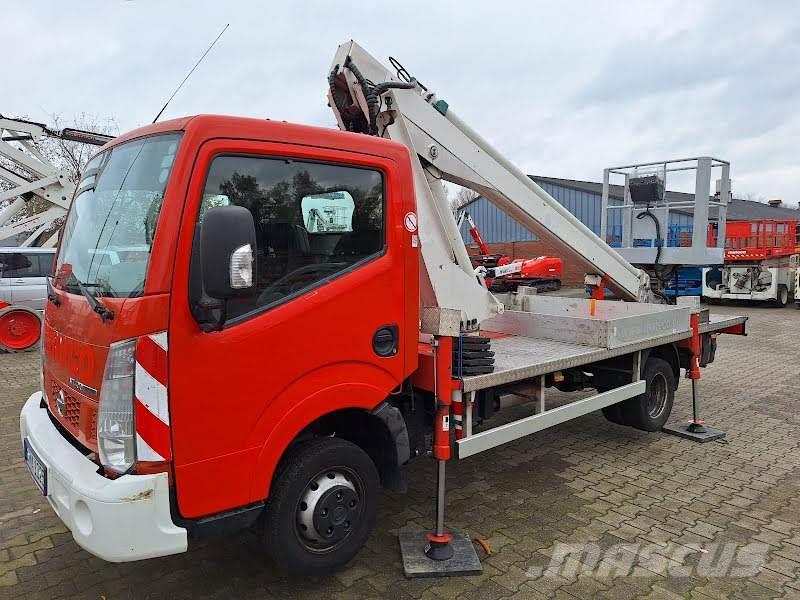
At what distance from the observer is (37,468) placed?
→ 2.90 metres

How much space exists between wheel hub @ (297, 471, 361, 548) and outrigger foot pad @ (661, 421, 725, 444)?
13.0ft

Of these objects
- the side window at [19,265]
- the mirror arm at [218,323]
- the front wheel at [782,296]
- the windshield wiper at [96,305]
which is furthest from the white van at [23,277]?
the front wheel at [782,296]

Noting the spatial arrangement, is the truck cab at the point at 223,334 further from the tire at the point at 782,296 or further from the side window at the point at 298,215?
the tire at the point at 782,296

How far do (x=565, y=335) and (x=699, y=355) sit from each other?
2116mm

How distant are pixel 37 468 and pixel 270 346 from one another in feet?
4.68

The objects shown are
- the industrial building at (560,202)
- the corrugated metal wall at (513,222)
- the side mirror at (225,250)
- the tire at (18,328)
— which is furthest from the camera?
the corrugated metal wall at (513,222)

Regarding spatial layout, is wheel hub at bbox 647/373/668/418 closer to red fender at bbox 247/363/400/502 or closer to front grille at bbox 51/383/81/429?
red fender at bbox 247/363/400/502

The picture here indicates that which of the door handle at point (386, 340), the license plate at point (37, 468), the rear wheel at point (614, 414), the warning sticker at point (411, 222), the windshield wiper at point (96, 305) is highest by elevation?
the warning sticker at point (411, 222)

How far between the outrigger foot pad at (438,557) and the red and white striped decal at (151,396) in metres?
1.67

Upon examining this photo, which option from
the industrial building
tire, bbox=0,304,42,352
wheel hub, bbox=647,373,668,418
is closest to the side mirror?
wheel hub, bbox=647,373,668,418

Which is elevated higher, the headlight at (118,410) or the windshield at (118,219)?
the windshield at (118,219)

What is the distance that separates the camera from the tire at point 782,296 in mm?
17625

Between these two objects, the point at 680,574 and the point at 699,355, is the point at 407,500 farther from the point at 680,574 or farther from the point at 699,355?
the point at 699,355

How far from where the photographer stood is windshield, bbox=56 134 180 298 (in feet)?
8.24
